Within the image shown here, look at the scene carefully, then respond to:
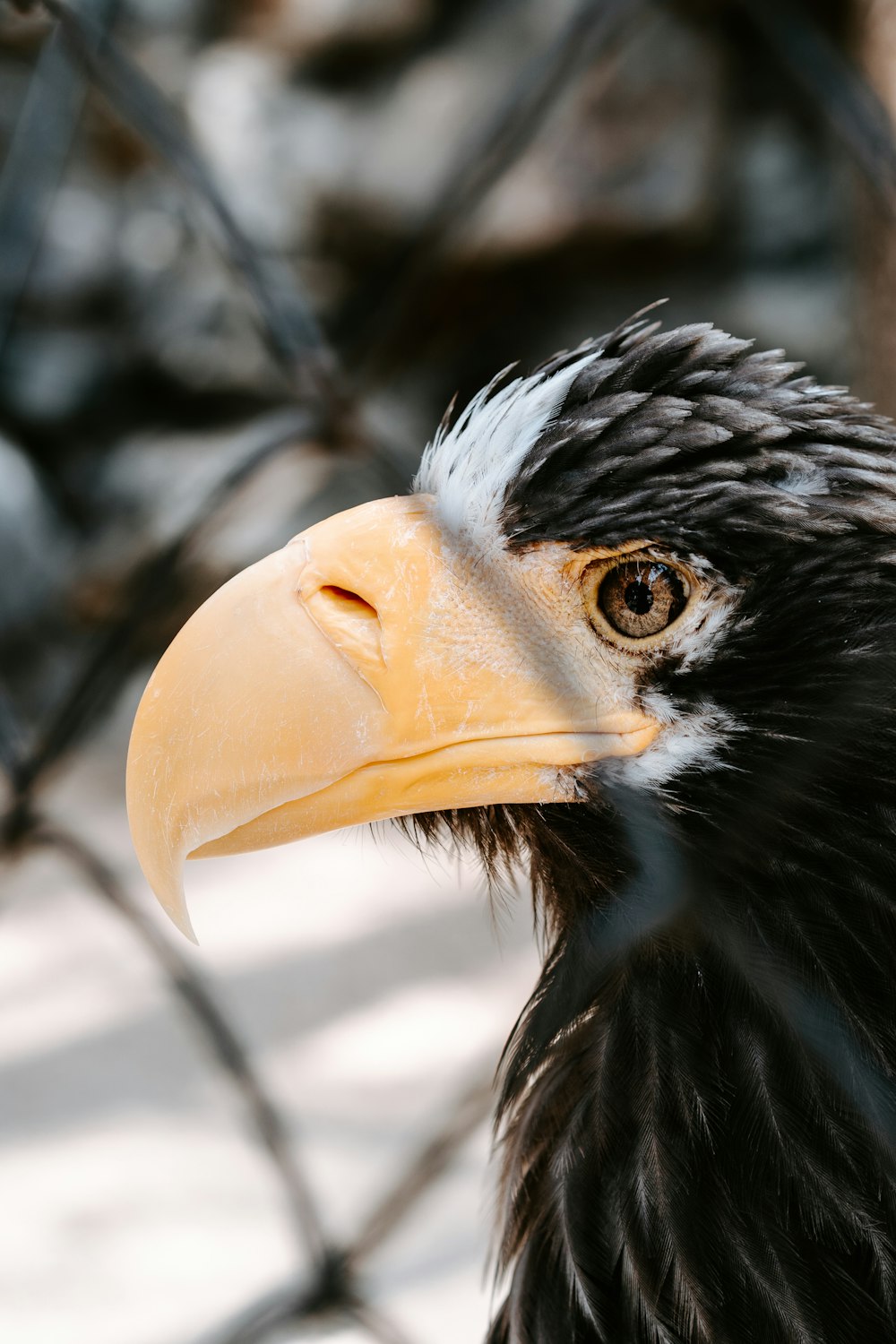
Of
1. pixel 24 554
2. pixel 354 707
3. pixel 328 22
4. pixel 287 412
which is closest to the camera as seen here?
pixel 354 707

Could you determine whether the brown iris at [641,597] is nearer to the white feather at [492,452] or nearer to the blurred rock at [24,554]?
the white feather at [492,452]

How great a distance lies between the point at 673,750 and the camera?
2.48 ft

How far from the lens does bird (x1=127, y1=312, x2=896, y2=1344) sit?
72 centimetres

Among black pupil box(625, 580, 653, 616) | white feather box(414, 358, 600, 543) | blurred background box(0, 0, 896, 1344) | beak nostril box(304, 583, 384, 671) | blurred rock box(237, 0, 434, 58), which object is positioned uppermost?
blurred rock box(237, 0, 434, 58)

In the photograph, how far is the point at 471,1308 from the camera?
1641 millimetres

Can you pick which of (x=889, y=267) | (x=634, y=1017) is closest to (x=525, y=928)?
(x=889, y=267)

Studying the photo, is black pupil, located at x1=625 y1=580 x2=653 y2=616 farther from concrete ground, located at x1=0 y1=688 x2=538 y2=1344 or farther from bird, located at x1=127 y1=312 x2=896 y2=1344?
concrete ground, located at x1=0 y1=688 x2=538 y2=1344

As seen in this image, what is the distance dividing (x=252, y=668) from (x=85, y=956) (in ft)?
5.67

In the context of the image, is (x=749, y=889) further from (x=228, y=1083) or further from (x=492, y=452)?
(x=228, y=1083)

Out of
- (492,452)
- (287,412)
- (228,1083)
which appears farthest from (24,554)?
(492,452)

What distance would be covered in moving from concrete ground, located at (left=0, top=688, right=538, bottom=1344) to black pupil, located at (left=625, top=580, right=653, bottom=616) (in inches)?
15.5

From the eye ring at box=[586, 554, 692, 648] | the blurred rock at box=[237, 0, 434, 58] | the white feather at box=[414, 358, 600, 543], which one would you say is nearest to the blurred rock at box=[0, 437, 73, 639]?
the blurred rock at box=[237, 0, 434, 58]

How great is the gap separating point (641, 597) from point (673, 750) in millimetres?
95

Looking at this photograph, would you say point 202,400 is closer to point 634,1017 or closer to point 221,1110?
point 221,1110
